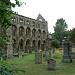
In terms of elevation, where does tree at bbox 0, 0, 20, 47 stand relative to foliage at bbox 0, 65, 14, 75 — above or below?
above

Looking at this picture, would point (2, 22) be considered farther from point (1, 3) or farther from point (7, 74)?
point (7, 74)

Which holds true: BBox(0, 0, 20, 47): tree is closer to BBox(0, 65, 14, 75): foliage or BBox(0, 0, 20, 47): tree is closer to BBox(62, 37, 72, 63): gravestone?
BBox(0, 65, 14, 75): foliage

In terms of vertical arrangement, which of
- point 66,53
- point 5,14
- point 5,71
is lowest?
point 5,71

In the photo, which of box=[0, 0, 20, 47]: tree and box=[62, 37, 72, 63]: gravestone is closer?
box=[0, 0, 20, 47]: tree

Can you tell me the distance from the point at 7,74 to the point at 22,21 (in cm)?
5361

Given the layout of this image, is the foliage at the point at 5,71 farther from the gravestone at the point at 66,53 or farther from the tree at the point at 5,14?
the gravestone at the point at 66,53

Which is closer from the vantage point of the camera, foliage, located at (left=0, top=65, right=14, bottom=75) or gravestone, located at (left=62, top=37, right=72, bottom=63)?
foliage, located at (left=0, top=65, right=14, bottom=75)

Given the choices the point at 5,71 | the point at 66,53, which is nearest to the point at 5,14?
the point at 5,71

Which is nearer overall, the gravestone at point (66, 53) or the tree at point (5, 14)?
the tree at point (5, 14)

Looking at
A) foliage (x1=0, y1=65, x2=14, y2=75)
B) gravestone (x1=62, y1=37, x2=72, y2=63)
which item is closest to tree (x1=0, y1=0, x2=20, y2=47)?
foliage (x1=0, y1=65, x2=14, y2=75)

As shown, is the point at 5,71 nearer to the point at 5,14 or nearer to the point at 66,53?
the point at 5,14

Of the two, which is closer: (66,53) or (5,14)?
(5,14)

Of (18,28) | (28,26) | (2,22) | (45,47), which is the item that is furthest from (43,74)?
(45,47)

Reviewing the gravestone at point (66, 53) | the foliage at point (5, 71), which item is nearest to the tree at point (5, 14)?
the foliage at point (5, 71)
